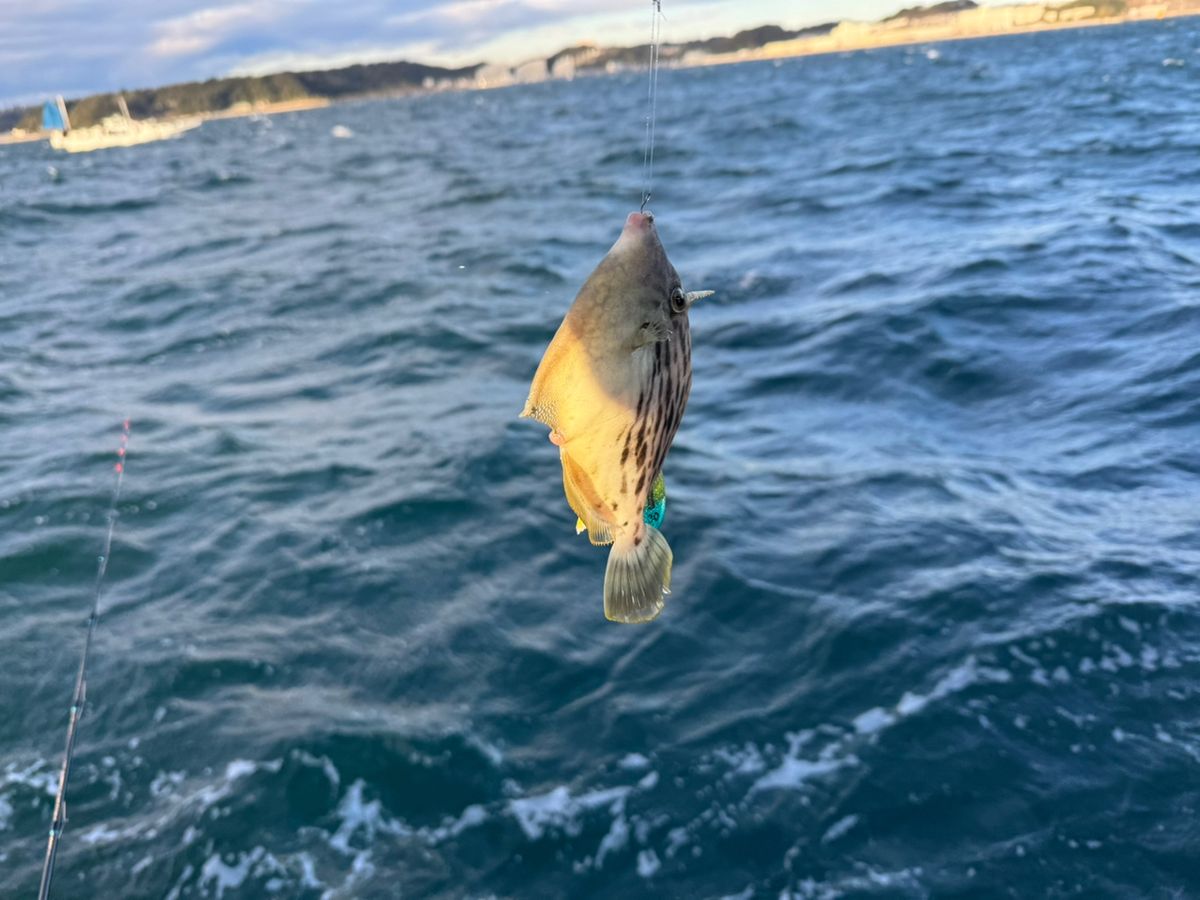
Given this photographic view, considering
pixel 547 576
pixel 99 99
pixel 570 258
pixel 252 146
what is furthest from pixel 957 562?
pixel 99 99

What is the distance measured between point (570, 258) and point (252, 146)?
58.0 m

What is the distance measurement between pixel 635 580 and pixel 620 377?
0.50m

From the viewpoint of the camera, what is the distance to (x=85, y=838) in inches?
199

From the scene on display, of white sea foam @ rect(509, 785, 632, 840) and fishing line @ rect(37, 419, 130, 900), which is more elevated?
fishing line @ rect(37, 419, 130, 900)

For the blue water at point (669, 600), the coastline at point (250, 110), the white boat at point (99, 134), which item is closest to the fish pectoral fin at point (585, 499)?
the blue water at point (669, 600)

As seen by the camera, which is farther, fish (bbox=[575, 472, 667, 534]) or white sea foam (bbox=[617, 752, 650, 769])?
white sea foam (bbox=[617, 752, 650, 769])

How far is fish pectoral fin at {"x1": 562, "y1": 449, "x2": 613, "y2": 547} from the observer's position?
190 centimetres

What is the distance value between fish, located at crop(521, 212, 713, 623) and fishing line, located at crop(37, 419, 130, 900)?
3.57 metres

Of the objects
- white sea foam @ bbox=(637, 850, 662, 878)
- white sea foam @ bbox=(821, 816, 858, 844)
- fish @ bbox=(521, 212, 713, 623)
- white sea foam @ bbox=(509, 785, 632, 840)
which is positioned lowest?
white sea foam @ bbox=(637, 850, 662, 878)

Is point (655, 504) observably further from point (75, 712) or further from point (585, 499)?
point (75, 712)

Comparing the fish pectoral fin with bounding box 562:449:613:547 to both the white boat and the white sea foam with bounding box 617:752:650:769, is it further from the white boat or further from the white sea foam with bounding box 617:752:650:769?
the white boat

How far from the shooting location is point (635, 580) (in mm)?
2025

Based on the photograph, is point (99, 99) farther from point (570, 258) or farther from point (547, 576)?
point (547, 576)

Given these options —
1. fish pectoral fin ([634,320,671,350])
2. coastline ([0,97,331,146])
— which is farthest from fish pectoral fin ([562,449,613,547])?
coastline ([0,97,331,146])
